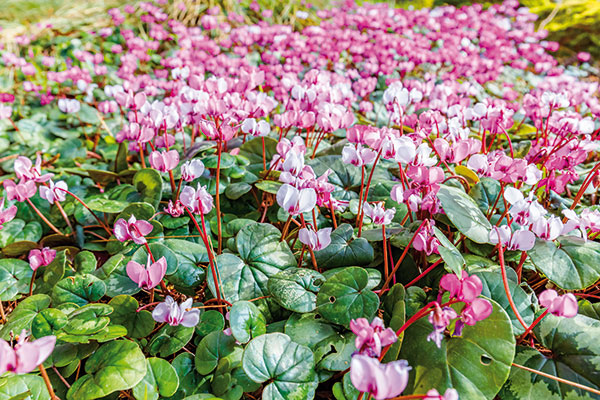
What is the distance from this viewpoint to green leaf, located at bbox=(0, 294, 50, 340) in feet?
3.23

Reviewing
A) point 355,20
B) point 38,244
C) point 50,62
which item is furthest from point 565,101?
point 50,62

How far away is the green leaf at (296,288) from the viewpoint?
3.27 ft

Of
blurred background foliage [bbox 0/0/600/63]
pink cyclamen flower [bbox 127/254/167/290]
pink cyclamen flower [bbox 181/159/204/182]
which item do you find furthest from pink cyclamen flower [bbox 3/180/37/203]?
blurred background foliage [bbox 0/0/600/63]

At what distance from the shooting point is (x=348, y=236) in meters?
1.18

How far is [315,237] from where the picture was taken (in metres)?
1.00

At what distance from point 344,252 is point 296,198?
0.98 ft

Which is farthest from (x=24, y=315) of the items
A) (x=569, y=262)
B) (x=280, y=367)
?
(x=569, y=262)

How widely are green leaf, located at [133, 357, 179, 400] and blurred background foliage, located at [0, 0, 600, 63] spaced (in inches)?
154

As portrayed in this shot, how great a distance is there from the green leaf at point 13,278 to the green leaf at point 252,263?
0.62 metres

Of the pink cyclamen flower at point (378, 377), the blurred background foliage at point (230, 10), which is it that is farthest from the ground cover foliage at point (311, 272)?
the blurred background foliage at point (230, 10)

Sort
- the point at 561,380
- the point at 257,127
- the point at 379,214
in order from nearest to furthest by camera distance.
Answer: the point at 561,380 < the point at 379,214 < the point at 257,127

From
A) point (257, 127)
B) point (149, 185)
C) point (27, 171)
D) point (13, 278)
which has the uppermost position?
point (257, 127)

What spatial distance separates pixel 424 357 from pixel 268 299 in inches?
16.5

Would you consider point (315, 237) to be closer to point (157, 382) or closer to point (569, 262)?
point (157, 382)
